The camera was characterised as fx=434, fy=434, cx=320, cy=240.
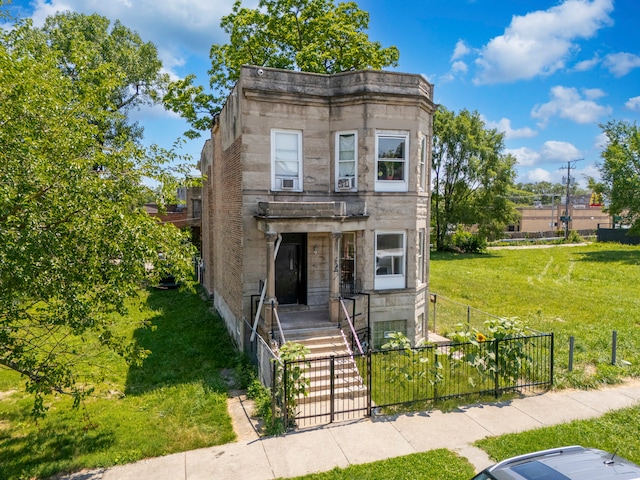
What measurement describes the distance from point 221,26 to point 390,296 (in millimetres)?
22033

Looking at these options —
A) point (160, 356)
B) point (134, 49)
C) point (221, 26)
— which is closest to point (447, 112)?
point (221, 26)

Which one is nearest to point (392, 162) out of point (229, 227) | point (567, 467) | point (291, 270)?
point (291, 270)

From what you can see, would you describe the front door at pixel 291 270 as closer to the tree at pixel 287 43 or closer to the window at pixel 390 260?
the window at pixel 390 260

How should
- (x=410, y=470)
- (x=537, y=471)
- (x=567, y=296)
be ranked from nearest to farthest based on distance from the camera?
(x=537, y=471) < (x=410, y=470) < (x=567, y=296)

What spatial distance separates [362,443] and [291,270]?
6.65m

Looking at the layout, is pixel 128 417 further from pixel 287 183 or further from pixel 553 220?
pixel 553 220

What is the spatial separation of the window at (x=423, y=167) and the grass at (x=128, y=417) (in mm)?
8216

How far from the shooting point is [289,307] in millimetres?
13672

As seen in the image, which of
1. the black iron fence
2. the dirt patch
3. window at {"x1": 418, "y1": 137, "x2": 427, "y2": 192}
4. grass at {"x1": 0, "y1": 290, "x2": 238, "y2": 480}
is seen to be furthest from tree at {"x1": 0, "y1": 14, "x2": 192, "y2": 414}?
window at {"x1": 418, "y1": 137, "x2": 427, "y2": 192}

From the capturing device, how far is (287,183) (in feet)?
44.0

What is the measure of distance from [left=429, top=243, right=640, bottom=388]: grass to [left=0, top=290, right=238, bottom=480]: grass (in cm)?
911

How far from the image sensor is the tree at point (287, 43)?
84.3ft

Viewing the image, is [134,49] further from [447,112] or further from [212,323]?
[447,112]

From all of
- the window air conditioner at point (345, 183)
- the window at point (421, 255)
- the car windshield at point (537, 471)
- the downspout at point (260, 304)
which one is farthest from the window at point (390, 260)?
the car windshield at point (537, 471)
